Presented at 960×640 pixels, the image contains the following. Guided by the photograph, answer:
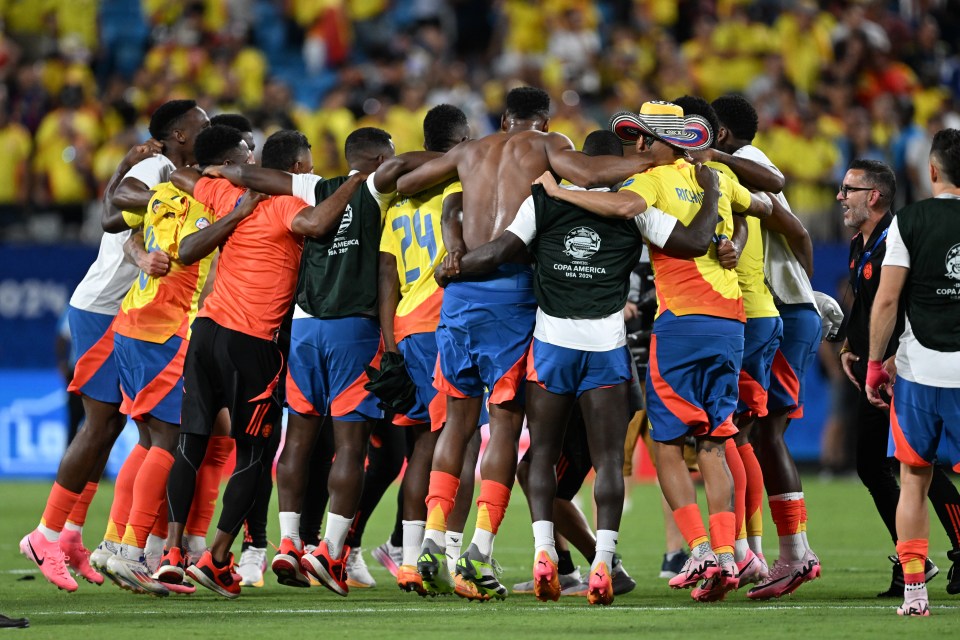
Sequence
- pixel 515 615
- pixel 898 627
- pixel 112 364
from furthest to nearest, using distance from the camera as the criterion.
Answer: pixel 112 364 → pixel 515 615 → pixel 898 627

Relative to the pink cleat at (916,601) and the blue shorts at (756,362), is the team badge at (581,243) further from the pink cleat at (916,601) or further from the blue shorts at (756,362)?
the pink cleat at (916,601)

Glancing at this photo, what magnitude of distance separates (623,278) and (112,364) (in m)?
3.57

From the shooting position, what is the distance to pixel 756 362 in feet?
29.6

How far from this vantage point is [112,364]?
32.1ft

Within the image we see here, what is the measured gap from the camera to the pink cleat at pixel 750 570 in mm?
8789

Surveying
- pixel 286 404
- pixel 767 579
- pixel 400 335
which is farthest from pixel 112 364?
pixel 767 579

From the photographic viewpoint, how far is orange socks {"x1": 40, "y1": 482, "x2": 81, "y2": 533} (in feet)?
30.8

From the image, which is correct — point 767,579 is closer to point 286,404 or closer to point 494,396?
point 494,396

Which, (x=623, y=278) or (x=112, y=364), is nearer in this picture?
(x=623, y=278)

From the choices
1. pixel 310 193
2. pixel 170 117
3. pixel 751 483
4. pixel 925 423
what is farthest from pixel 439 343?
pixel 925 423

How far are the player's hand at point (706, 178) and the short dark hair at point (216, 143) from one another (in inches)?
117

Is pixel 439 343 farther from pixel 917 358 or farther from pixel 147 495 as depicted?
pixel 917 358

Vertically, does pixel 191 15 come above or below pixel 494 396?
above

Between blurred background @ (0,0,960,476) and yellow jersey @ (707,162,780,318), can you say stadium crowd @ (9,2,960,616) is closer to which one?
yellow jersey @ (707,162,780,318)
